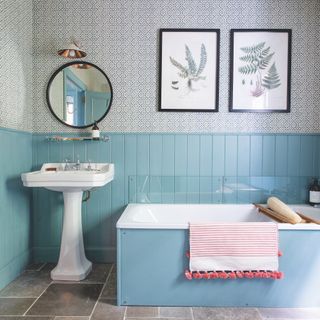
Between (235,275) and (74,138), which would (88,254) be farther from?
(235,275)

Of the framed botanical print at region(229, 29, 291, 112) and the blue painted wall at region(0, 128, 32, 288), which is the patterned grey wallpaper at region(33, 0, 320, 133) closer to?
the framed botanical print at region(229, 29, 291, 112)

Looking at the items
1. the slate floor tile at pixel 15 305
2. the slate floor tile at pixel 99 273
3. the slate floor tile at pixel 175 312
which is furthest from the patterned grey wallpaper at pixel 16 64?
the slate floor tile at pixel 175 312

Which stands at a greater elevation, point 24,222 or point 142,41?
point 142,41

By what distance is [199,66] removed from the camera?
266 centimetres

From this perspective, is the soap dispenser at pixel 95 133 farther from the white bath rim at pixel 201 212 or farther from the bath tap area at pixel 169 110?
the white bath rim at pixel 201 212

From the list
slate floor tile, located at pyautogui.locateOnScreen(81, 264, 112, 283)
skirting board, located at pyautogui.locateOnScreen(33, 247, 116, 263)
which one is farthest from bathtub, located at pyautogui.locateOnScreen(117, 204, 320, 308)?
skirting board, located at pyautogui.locateOnScreen(33, 247, 116, 263)

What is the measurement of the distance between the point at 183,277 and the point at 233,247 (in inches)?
15.4

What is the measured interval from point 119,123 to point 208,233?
1367 millimetres

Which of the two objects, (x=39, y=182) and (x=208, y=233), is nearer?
(x=208, y=233)

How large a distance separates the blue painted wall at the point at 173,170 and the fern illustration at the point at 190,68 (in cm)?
55

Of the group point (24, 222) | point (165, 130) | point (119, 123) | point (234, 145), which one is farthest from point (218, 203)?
point (24, 222)

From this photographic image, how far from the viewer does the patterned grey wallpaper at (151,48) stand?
8.70 ft

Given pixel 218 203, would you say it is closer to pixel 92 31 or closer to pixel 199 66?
pixel 199 66

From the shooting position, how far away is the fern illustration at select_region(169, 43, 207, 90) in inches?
105
